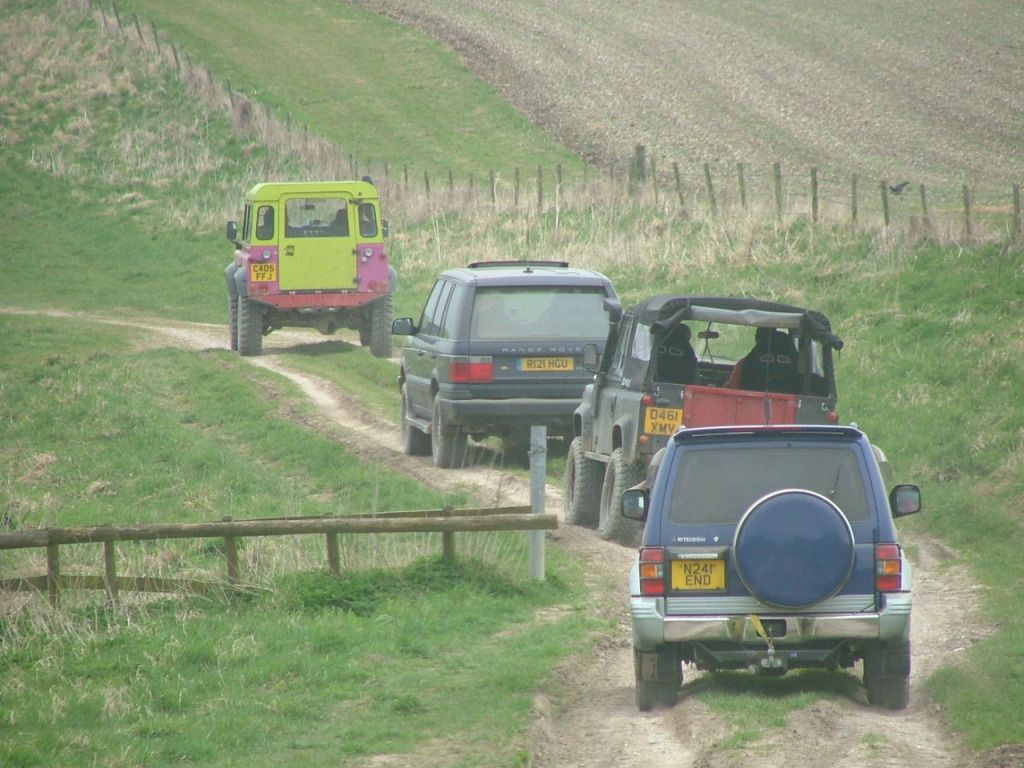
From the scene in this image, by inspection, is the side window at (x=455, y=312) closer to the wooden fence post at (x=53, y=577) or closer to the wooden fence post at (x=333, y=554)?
the wooden fence post at (x=333, y=554)

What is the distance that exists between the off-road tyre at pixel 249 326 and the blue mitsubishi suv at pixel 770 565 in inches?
717

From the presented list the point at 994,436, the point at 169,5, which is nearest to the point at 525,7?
the point at 169,5

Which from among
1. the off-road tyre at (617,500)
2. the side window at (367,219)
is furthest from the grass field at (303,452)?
the side window at (367,219)

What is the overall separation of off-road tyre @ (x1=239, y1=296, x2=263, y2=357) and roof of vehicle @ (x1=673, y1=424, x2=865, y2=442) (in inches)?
714

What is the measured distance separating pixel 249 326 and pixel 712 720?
18939 mm

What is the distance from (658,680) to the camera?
8477mm

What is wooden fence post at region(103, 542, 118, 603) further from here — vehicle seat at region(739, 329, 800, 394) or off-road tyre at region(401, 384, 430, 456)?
off-road tyre at region(401, 384, 430, 456)


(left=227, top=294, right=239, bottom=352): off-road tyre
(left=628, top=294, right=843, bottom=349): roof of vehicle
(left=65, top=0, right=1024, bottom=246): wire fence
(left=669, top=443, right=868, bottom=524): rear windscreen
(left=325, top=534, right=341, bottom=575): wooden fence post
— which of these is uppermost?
(left=65, top=0, right=1024, bottom=246): wire fence

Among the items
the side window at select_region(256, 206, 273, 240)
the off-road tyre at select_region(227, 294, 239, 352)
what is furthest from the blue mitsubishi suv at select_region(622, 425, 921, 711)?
the off-road tyre at select_region(227, 294, 239, 352)

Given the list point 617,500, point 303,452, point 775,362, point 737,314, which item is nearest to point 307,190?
point 303,452

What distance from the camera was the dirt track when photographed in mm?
7410

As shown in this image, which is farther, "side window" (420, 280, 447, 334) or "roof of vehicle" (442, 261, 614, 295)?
"side window" (420, 280, 447, 334)

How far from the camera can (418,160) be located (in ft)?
156

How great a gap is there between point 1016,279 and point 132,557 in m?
11.5
